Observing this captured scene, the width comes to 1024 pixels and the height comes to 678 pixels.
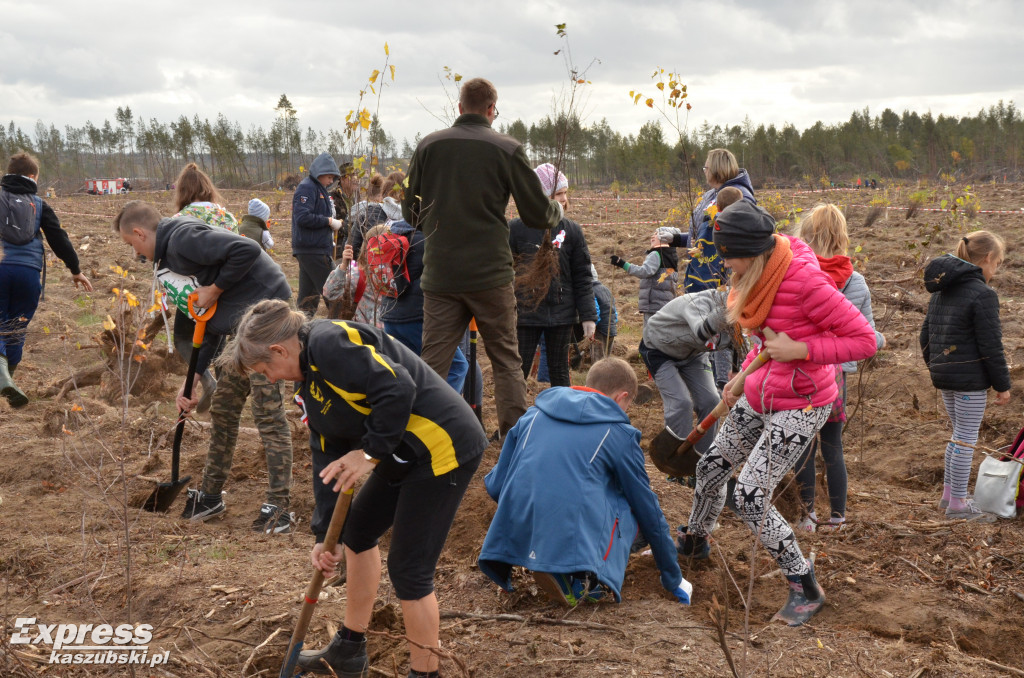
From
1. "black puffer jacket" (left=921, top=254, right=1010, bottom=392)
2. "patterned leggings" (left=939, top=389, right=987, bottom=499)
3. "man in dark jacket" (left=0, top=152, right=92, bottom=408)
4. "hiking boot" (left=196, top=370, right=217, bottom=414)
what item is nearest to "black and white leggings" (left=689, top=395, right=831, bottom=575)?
"black puffer jacket" (left=921, top=254, right=1010, bottom=392)

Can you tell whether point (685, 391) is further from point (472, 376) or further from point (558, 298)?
point (472, 376)

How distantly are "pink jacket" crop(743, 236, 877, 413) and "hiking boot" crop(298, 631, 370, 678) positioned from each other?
1.83 meters

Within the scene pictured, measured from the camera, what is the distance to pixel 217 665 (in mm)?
2811

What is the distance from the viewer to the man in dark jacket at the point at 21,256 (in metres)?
6.17

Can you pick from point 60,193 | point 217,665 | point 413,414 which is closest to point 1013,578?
point 413,414

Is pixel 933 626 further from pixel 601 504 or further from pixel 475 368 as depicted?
pixel 475 368

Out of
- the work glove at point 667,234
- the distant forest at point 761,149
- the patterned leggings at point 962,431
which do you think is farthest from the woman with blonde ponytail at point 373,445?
the distant forest at point 761,149

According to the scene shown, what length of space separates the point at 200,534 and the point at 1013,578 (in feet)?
13.2

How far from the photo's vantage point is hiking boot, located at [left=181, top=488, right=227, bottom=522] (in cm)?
447

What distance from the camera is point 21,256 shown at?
630 centimetres

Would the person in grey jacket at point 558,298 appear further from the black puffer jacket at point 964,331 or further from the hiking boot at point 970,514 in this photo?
the hiking boot at point 970,514

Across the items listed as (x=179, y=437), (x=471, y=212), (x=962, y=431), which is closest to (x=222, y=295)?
(x=179, y=437)

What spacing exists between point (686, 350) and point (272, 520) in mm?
2489

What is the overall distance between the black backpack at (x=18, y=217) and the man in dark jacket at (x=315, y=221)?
202 centimetres
